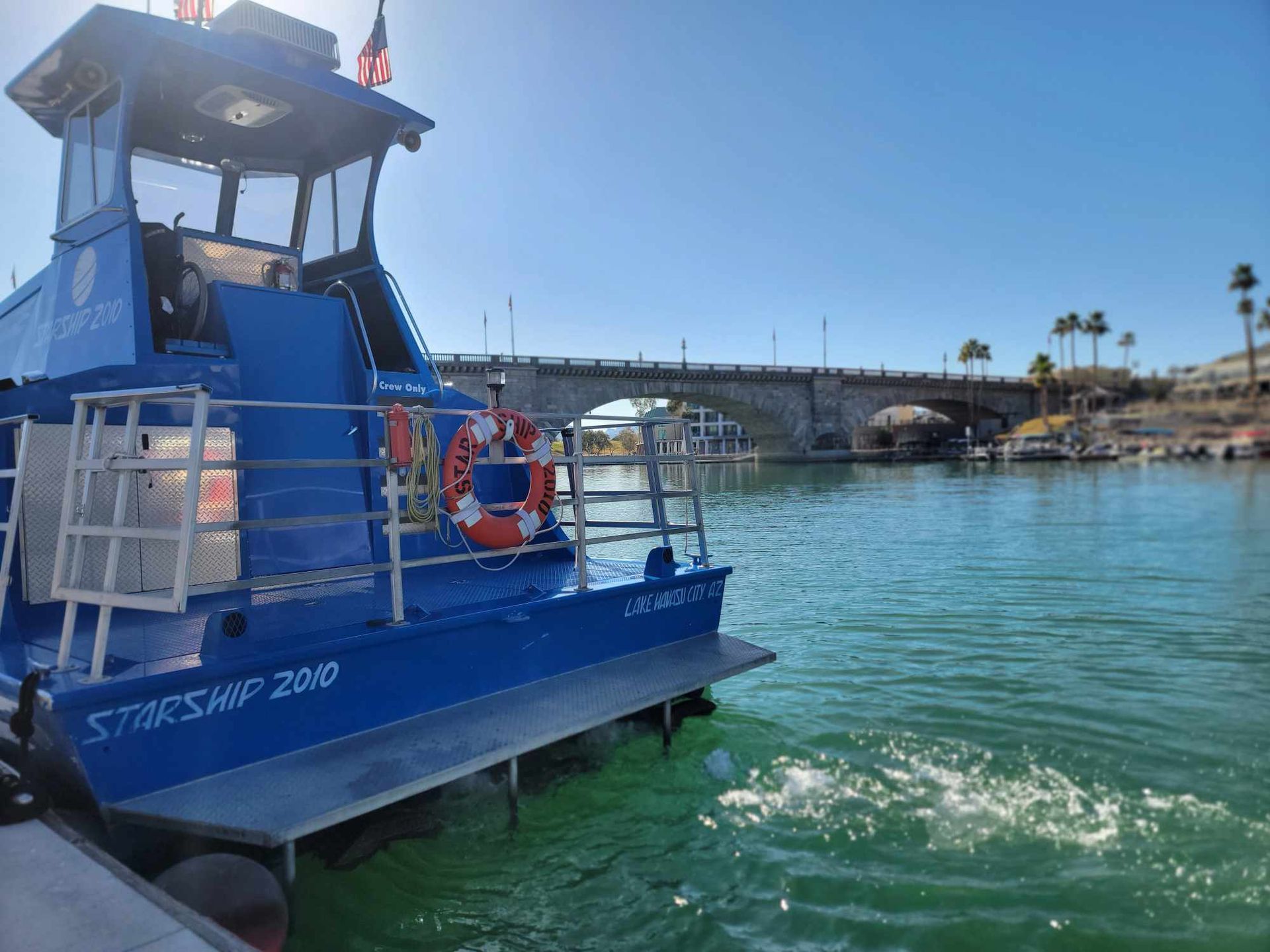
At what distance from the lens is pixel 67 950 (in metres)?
2.59

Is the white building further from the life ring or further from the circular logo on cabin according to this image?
the circular logo on cabin

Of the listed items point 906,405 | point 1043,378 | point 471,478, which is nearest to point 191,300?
point 471,478

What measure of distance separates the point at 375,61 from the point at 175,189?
204cm

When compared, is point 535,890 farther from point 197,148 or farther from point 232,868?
point 197,148

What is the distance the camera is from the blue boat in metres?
3.49

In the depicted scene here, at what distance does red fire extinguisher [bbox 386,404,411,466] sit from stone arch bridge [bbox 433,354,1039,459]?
42.8 m

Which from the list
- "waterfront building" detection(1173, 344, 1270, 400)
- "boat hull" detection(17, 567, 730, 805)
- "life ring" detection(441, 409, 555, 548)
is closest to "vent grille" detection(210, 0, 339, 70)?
"life ring" detection(441, 409, 555, 548)

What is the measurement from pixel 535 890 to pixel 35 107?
634 cm

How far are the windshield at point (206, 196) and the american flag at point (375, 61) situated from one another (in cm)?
108

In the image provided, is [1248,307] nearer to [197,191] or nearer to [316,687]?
[316,687]

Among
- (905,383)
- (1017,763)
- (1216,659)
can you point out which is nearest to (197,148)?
(1017,763)

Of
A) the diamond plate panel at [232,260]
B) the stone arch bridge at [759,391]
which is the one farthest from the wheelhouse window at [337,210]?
the stone arch bridge at [759,391]

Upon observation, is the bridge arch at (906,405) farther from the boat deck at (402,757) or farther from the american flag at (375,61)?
the boat deck at (402,757)

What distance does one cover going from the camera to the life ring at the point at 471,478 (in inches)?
186
